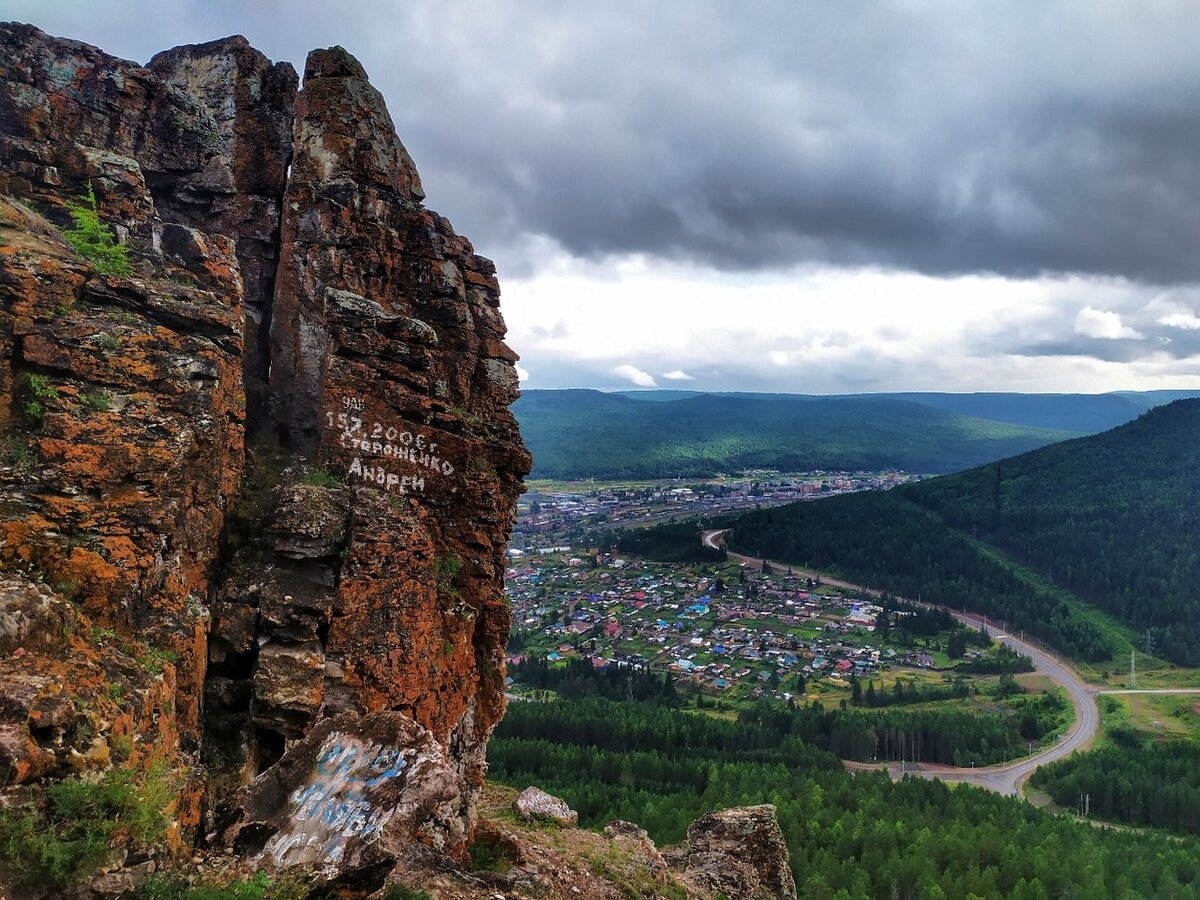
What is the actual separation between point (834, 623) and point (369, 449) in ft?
554

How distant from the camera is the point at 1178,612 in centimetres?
16238

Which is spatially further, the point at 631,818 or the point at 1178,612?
the point at 1178,612

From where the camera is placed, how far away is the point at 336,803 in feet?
43.9

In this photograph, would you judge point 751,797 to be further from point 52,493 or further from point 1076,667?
point 1076,667

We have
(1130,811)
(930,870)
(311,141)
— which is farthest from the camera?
(1130,811)

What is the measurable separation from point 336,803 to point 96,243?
48.2 ft

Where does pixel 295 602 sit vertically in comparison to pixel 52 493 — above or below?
below

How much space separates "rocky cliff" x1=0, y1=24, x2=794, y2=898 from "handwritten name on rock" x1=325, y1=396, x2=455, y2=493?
0.33 ft

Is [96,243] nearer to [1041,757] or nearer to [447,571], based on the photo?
[447,571]

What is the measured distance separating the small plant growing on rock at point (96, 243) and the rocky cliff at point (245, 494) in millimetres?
77

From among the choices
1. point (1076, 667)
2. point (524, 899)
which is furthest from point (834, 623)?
point (524, 899)

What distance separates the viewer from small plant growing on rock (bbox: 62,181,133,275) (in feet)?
55.8

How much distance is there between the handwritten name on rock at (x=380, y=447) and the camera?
70.8 ft

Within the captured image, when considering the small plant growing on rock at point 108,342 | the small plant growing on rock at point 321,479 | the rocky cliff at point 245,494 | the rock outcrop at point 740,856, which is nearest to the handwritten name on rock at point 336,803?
the rocky cliff at point 245,494
